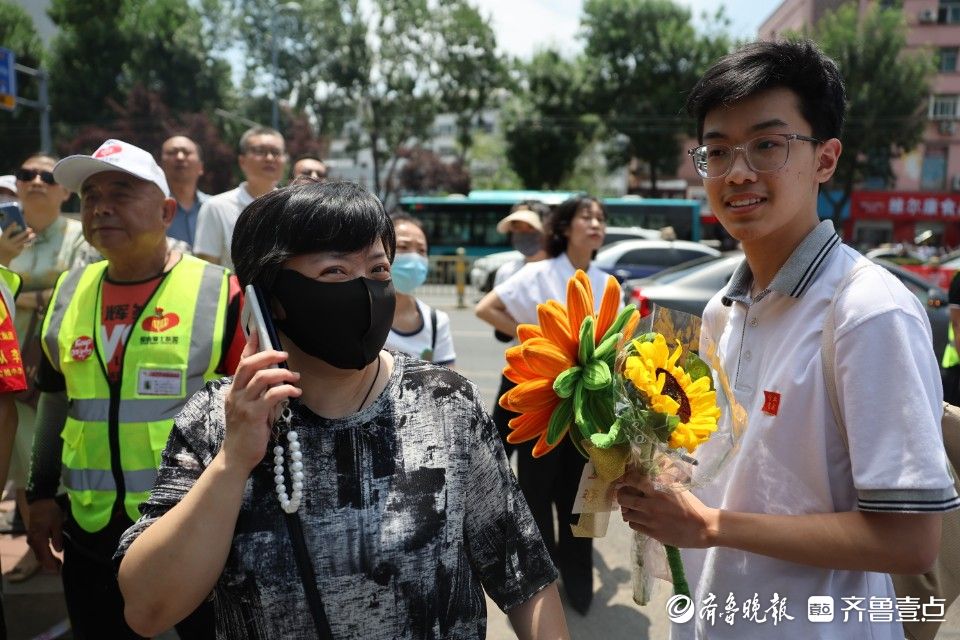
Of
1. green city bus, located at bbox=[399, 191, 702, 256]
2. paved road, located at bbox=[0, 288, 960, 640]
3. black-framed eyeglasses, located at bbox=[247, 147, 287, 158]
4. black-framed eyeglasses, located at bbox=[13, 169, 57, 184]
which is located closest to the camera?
paved road, located at bbox=[0, 288, 960, 640]

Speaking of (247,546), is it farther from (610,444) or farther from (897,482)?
(897,482)

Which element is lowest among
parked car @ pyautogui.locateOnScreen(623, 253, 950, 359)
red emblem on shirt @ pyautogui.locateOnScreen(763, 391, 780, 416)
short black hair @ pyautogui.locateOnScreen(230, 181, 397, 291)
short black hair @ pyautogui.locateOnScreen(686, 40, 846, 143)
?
parked car @ pyautogui.locateOnScreen(623, 253, 950, 359)

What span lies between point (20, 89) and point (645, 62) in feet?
84.8

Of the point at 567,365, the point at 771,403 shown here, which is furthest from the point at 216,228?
the point at 771,403

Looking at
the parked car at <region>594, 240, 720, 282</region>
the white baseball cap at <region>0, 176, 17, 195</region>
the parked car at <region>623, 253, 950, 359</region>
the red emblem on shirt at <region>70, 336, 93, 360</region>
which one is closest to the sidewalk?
the red emblem on shirt at <region>70, 336, 93, 360</region>

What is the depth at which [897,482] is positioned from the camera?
1342 millimetres

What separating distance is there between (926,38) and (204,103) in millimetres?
35249

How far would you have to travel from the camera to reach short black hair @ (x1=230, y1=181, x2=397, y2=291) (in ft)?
4.84

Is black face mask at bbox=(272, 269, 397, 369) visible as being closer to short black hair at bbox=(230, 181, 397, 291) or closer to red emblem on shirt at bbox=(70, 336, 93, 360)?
short black hair at bbox=(230, 181, 397, 291)

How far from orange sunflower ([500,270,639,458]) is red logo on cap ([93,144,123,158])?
166cm

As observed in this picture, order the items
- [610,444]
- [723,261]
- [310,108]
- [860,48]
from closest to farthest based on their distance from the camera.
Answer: [610,444] → [723,261] → [860,48] → [310,108]

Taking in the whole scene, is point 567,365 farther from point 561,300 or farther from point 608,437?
point 561,300

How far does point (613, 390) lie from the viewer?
57.8 inches

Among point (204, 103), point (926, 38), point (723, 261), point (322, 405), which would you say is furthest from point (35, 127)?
→ point (926, 38)
